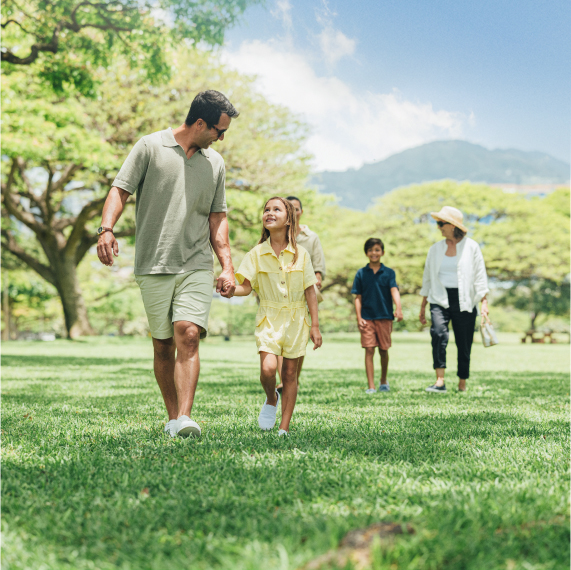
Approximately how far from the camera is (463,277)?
712cm

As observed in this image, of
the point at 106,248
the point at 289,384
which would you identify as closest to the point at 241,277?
the point at 289,384

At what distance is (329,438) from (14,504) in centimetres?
199

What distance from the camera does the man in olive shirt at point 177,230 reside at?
154 inches

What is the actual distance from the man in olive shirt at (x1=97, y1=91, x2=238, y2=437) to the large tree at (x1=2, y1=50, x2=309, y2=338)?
1255 cm

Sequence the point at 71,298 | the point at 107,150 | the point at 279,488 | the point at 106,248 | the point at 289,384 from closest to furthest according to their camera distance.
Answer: the point at 279,488
the point at 106,248
the point at 289,384
the point at 107,150
the point at 71,298

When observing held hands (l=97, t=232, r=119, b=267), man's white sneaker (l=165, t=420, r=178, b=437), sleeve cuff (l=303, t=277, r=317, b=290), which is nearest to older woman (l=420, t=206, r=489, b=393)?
sleeve cuff (l=303, t=277, r=317, b=290)

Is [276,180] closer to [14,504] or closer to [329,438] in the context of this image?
[329,438]

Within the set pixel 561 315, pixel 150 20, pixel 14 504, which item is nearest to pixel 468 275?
pixel 14 504

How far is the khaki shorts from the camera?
3928mm

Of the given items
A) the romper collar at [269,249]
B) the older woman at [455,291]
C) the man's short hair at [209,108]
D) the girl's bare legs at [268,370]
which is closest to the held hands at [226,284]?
the romper collar at [269,249]

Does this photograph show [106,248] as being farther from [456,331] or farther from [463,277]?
[456,331]

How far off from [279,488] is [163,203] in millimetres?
2158

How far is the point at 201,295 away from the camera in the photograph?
3975 mm

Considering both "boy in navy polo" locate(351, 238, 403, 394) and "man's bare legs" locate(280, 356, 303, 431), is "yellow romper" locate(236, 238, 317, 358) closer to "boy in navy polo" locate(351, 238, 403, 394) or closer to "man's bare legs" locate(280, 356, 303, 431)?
"man's bare legs" locate(280, 356, 303, 431)
